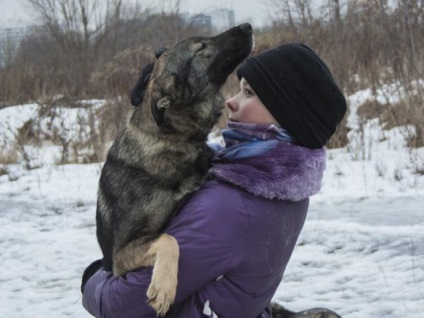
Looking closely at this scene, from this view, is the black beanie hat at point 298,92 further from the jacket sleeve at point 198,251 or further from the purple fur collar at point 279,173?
the jacket sleeve at point 198,251

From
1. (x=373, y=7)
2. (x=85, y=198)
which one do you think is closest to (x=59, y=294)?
(x=85, y=198)

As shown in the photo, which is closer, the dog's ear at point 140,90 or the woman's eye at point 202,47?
the dog's ear at point 140,90

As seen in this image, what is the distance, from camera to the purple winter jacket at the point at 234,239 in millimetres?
1851

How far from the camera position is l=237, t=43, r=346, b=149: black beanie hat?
2035mm

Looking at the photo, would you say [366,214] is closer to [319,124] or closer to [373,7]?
[319,124]

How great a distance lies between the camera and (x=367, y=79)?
32.1 feet

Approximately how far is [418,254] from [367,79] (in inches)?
234

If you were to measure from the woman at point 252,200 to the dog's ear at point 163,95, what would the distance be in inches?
12.3

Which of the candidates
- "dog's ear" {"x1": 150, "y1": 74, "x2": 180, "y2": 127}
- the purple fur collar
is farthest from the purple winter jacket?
"dog's ear" {"x1": 150, "y1": 74, "x2": 180, "y2": 127}

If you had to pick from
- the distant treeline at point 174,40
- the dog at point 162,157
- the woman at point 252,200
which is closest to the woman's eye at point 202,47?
the dog at point 162,157

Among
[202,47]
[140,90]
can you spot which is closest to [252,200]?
[140,90]

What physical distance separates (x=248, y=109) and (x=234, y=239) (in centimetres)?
50

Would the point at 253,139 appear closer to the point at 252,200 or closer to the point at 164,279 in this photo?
the point at 252,200

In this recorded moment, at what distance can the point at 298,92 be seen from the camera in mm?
2051
